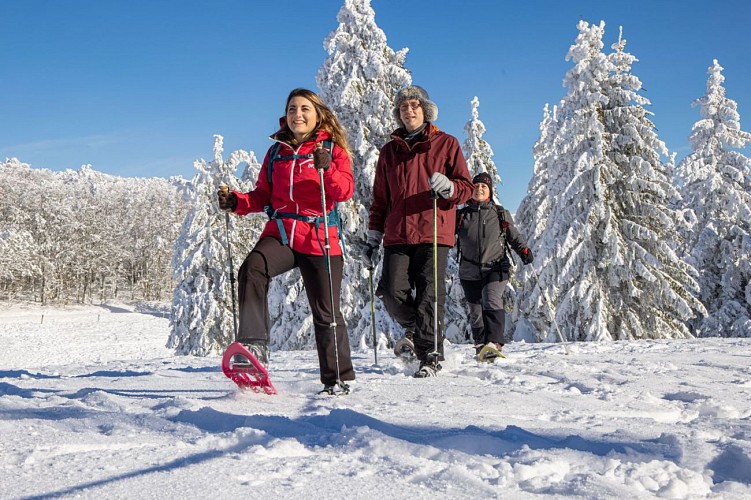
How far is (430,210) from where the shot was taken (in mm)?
5164

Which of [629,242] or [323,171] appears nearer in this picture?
[323,171]

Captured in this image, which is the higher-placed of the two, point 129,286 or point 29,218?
point 29,218

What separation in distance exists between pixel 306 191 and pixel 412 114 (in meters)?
1.48

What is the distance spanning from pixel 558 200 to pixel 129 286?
65.9 metres

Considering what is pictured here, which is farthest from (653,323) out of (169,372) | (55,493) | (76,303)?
(76,303)

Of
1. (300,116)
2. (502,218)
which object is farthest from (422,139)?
(502,218)

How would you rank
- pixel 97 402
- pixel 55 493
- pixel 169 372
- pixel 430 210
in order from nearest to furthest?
1. pixel 55 493
2. pixel 97 402
3. pixel 430 210
4. pixel 169 372

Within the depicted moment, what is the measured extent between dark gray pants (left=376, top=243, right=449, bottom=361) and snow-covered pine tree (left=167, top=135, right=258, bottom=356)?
17.7m

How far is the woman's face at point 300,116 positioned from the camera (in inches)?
173

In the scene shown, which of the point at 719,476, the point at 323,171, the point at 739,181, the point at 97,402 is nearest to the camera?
the point at 719,476

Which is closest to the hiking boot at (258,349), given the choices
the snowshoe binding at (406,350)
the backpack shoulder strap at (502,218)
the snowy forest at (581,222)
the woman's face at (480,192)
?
the snowshoe binding at (406,350)

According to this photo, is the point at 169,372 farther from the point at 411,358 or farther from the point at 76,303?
the point at 76,303

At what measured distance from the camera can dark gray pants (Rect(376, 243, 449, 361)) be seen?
5.14 m

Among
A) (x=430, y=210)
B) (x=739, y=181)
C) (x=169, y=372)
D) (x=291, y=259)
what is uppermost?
(x=739, y=181)
